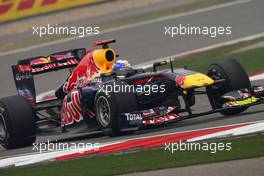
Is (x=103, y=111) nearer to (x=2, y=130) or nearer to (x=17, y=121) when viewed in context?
(x=17, y=121)

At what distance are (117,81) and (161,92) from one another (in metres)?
0.75

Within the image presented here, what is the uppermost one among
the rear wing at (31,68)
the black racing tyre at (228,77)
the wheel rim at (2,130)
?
the rear wing at (31,68)

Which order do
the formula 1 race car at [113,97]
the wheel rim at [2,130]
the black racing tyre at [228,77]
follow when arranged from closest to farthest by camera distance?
the formula 1 race car at [113,97] < the black racing tyre at [228,77] < the wheel rim at [2,130]

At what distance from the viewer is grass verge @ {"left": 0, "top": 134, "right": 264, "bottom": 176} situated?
10117 mm

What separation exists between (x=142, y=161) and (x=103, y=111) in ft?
10.0

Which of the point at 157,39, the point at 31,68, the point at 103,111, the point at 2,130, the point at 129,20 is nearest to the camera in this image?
the point at 103,111

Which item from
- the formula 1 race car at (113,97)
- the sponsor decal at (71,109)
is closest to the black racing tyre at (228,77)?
the formula 1 race car at (113,97)

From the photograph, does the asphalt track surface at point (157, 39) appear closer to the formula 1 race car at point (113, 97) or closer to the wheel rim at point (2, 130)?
the formula 1 race car at point (113, 97)

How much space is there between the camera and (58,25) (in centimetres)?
3075

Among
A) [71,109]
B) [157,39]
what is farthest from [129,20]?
[71,109]

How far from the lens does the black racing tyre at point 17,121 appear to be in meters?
14.4

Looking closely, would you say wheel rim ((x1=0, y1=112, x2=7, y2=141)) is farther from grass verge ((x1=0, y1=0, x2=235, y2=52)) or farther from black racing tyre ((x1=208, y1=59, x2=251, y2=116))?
grass verge ((x1=0, y1=0, x2=235, y2=52))

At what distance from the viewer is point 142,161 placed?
34.8 feet

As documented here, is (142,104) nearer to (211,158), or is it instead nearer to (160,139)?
(160,139)
